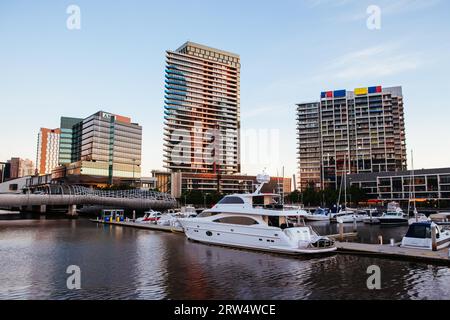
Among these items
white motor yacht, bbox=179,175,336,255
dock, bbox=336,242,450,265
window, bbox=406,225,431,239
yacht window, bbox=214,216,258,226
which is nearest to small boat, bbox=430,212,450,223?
window, bbox=406,225,431,239

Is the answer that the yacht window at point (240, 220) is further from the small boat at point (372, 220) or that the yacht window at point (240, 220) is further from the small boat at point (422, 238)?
the small boat at point (372, 220)

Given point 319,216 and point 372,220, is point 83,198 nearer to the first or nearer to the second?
point 319,216

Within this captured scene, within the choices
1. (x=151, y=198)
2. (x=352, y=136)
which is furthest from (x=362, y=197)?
(x=151, y=198)

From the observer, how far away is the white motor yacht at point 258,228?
3053 centimetres

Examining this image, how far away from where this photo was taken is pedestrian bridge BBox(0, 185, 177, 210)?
81688 mm

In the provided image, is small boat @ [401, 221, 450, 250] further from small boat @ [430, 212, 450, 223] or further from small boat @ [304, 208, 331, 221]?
small boat @ [304, 208, 331, 221]

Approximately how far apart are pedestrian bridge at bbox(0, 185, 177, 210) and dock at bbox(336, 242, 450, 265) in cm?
7677

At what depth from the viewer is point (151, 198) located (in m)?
112

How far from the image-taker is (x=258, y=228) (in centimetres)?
3244

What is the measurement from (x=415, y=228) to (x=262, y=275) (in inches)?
651

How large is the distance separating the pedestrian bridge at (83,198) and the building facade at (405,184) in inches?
3365

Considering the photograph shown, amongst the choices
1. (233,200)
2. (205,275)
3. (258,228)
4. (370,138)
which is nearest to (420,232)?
(258,228)

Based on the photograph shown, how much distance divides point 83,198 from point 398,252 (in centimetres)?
8264
